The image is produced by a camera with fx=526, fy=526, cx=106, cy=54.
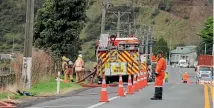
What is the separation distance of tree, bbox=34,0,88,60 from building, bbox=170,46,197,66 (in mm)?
121972

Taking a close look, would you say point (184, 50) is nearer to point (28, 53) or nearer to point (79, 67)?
point (79, 67)

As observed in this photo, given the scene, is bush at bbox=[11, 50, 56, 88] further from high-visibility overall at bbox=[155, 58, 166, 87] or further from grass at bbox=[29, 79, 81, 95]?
high-visibility overall at bbox=[155, 58, 166, 87]

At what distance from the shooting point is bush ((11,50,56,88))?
81.8 ft

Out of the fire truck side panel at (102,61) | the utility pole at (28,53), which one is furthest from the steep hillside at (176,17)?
the utility pole at (28,53)

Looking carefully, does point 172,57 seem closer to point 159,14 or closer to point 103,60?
point 159,14

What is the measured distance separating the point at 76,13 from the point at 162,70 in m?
18.1

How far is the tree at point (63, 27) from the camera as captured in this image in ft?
117

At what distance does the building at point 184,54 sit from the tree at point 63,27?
122 metres

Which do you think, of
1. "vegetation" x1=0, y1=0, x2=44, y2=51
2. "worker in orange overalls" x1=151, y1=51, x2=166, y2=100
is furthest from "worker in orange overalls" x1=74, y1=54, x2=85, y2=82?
"vegetation" x1=0, y1=0, x2=44, y2=51

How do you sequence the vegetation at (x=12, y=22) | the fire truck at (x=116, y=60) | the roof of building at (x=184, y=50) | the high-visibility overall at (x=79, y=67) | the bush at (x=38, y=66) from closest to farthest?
the bush at (x=38, y=66)
the high-visibility overall at (x=79, y=67)
the fire truck at (x=116, y=60)
the vegetation at (x=12, y=22)
the roof of building at (x=184, y=50)

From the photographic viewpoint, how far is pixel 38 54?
27469 mm

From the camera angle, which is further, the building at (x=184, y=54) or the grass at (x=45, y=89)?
the building at (x=184, y=54)

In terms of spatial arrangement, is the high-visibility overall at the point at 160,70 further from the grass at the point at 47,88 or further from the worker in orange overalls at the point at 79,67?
the worker in orange overalls at the point at 79,67

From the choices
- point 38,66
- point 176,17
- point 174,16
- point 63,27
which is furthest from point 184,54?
point 38,66
